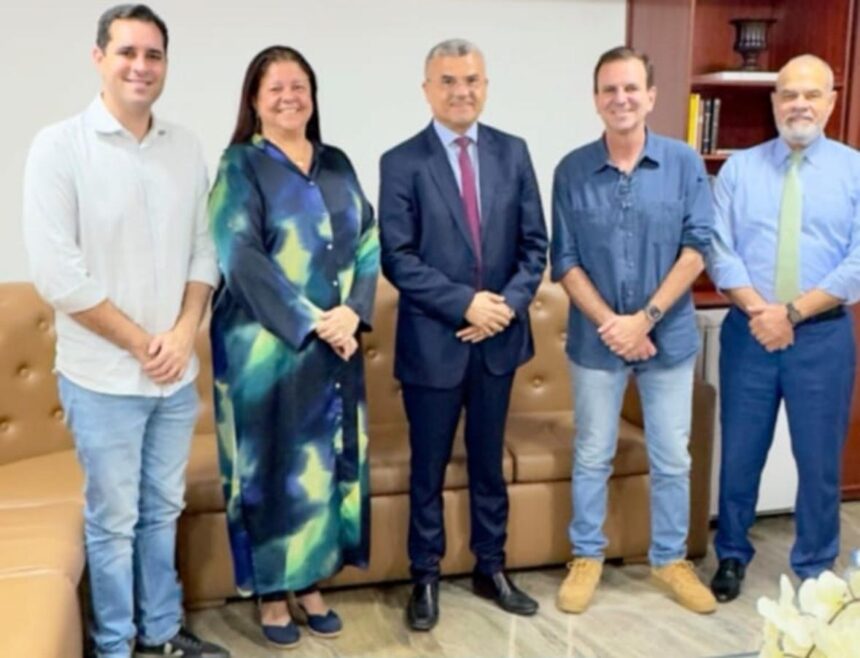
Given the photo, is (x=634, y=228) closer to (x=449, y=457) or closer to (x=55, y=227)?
(x=449, y=457)

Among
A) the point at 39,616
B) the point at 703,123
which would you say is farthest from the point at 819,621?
the point at 703,123

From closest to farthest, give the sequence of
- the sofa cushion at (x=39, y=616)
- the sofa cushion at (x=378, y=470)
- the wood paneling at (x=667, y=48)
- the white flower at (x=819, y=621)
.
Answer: the white flower at (x=819, y=621)
the sofa cushion at (x=39, y=616)
the sofa cushion at (x=378, y=470)
the wood paneling at (x=667, y=48)

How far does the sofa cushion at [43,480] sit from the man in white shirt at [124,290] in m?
0.32

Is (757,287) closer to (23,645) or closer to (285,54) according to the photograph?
(285,54)

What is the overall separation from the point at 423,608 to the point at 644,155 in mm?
1423

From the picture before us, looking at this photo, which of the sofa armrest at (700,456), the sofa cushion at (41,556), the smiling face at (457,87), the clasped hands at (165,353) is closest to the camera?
the sofa cushion at (41,556)

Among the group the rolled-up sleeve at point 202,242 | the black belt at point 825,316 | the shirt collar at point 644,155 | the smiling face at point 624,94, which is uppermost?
the smiling face at point 624,94

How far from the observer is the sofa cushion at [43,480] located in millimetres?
2680

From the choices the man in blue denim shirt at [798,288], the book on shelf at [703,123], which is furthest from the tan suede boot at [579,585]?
the book on shelf at [703,123]

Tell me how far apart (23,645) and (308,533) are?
94 cm

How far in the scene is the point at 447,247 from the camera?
2.67 metres

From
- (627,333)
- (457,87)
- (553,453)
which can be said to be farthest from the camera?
(553,453)

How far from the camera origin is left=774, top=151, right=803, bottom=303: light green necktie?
2793 mm

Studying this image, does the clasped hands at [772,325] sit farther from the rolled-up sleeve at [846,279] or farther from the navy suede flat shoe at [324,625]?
the navy suede flat shoe at [324,625]
